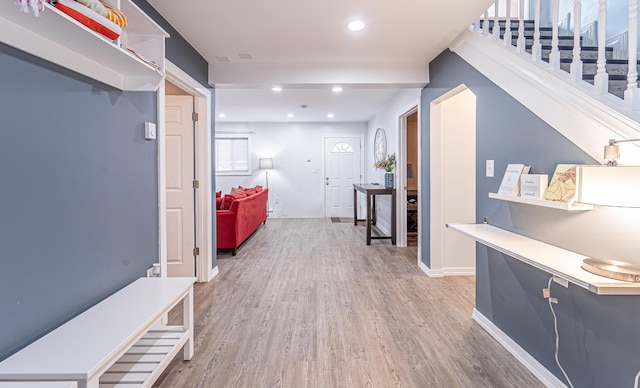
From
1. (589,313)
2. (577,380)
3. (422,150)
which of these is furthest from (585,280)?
(422,150)

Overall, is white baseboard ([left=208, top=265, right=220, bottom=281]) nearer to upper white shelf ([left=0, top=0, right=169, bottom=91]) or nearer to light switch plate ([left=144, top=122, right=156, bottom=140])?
light switch plate ([left=144, top=122, right=156, bottom=140])

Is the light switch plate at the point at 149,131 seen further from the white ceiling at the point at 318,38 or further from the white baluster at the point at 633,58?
the white baluster at the point at 633,58

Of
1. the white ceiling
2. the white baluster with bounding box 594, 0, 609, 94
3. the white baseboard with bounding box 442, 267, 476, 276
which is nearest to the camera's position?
the white baluster with bounding box 594, 0, 609, 94

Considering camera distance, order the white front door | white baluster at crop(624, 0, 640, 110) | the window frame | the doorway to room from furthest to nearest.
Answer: the white front door, the window frame, the doorway to room, white baluster at crop(624, 0, 640, 110)

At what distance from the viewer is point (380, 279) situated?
350 cm

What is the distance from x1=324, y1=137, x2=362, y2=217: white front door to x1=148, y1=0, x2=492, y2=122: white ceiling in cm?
436

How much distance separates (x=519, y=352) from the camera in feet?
6.55

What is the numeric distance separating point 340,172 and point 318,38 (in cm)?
531

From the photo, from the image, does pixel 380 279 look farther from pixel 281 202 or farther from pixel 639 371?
pixel 281 202

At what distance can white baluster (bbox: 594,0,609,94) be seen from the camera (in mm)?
1513

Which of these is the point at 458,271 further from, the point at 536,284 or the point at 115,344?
the point at 115,344

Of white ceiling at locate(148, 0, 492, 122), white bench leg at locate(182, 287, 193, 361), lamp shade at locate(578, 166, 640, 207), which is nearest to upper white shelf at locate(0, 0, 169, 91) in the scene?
white ceiling at locate(148, 0, 492, 122)

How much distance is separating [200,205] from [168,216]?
35cm

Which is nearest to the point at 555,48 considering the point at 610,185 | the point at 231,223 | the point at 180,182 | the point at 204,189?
the point at 610,185
